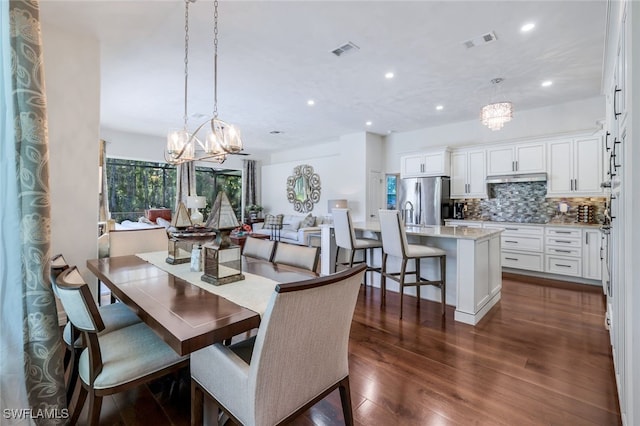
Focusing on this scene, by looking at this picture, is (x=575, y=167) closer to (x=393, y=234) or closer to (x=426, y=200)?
(x=426, y=200)

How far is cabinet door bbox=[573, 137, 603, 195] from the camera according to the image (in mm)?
4402

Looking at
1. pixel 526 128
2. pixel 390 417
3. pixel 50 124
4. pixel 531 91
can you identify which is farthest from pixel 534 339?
pixel 50 124

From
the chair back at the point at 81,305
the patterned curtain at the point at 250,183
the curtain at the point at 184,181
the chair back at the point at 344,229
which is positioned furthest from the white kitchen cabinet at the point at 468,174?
the curtain at the point at 184,181

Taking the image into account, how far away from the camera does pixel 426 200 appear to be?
602 cm

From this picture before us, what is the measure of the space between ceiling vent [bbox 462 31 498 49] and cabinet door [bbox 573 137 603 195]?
2.79 metres

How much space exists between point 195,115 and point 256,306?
5.17 m

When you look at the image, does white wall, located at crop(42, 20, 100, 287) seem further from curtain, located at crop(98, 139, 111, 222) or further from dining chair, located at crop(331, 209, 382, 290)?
curtain, located at crop(98, 139, 111, 222)

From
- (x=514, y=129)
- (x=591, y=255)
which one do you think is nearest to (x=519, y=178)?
(x=514, y=129)

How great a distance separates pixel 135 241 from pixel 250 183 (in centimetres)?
711

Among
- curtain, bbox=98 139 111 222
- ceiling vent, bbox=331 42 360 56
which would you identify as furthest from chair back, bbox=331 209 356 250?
curtain, bbox=98 139 111 222

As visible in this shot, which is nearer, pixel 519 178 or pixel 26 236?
pixel 26 236

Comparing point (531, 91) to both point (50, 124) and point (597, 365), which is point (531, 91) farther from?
point (50, 124)

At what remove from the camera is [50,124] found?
2.75 metres

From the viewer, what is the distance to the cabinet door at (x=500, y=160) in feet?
17.1
